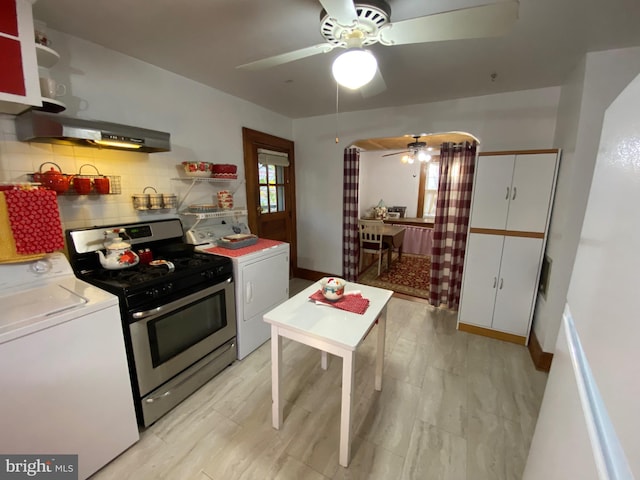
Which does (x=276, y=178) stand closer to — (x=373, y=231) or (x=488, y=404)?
(x=373, y=231)

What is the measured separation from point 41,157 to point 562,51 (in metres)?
3.48

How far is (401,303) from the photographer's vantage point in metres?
3.48

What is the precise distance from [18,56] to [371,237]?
400cm

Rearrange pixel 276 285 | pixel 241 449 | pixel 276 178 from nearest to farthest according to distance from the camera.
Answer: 1. pixel 241 449
2. pixel 276 285
3. pixel 276 178

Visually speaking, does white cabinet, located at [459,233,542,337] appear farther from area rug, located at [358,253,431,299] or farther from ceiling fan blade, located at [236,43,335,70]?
ceiling fan blade, located at [236,43,335,70]

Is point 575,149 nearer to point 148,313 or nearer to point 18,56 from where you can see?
point 148,313

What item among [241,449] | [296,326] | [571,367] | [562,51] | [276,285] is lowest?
[241,449]

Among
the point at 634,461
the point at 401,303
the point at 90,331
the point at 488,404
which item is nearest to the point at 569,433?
the point at 634,461

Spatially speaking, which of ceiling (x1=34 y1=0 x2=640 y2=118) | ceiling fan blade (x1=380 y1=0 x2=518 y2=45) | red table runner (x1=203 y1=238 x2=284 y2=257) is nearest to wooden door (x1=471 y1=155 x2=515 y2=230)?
ceiling (x1=34 y1=0 x2=640 y2=118)

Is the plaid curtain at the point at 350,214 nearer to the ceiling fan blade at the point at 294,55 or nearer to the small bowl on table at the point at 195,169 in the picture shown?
the small bowl on table at the point at 195,169

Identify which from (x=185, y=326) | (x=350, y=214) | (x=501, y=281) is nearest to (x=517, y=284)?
(x=501, y=281)

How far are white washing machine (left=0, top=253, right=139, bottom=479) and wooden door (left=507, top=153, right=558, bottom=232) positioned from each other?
3117 mm

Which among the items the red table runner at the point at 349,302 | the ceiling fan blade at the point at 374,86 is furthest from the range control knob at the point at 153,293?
the ceiling fan blade at the point at 374,86

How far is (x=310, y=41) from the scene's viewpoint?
1763 millimetres
